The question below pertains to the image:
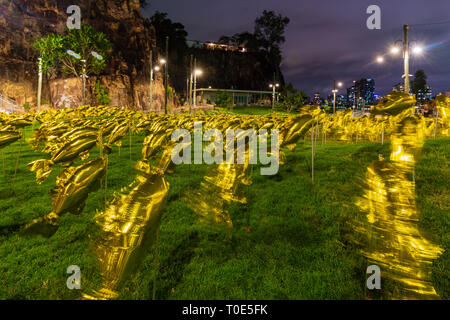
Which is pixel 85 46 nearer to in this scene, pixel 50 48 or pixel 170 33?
pixel 50 48

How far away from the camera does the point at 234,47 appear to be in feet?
189

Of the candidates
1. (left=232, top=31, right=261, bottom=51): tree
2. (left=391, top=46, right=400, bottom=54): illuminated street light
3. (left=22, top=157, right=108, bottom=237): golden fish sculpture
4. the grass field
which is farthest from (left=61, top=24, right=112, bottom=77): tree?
(left=232, top=31, right=261, bottom=51): tree

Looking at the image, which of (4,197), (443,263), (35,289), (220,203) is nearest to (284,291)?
(220,203)

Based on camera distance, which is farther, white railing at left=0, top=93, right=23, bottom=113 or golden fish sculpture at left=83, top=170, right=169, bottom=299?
white railing at left=0, top=93, right=23, bottom=113

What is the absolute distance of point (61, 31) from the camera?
3028cm

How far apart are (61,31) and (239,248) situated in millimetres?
38544

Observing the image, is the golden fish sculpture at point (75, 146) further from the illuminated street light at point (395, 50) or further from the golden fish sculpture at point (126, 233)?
the illuminated street light at point (395, 50)

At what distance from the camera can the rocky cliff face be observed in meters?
27.5

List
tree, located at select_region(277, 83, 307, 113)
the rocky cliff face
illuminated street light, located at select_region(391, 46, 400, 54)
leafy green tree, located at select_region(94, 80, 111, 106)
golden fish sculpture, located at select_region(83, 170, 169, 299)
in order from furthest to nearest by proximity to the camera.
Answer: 1. tree, located at select_region(277, 83, 307, 113)
2. the rocky cliff face
3. leafy green tree, located at select_region(94, 80, 111, 106)
4. illuminated street light, located at select_region(391, 46, 400, 54)
5. golden fish sculpture, located at select_region(83, 170, 169, 299)

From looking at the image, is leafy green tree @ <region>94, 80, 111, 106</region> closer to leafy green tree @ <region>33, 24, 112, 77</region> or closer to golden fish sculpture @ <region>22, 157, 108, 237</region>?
leafy green tree @ <region>33, 24, 112, 77</region>

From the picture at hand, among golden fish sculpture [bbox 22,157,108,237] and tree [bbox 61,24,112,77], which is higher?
tree [bbox 61,24,112,77]

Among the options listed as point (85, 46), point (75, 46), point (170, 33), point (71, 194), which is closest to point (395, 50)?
point (71, 194)

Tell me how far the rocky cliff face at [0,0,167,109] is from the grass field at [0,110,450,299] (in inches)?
1159
